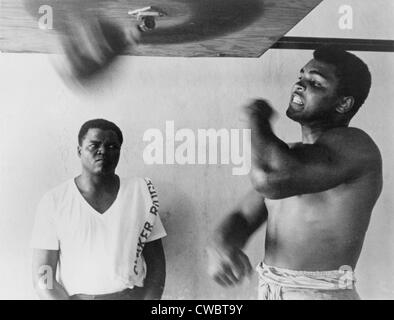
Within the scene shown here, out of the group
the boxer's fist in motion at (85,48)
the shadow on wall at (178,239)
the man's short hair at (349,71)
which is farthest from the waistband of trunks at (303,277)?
the boxer's fist in motion at (85,48)

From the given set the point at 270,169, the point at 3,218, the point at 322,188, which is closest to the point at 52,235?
the point at 3,218

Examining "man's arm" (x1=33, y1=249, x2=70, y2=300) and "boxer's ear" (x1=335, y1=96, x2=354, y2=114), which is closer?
"man's arm" (x1=33, y1=249, x2=70, y2=300)

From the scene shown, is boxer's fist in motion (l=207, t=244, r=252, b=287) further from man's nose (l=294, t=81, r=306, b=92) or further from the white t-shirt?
man's nose (l=294, t=81, r=306, b=92)

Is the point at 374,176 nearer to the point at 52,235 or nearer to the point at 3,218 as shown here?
the point at 52,235

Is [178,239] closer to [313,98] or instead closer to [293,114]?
[293,114]

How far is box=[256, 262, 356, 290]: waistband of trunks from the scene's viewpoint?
108 inches

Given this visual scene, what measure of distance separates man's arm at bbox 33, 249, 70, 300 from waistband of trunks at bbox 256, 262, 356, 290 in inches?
35.1

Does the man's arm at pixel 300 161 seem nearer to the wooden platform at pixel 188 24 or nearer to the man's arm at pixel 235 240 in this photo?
the man's arm at pixel 235 240

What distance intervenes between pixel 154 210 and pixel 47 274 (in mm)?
546

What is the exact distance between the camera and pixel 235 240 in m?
2.76

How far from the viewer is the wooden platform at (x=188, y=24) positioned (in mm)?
2693

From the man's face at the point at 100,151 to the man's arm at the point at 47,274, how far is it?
1.34ft

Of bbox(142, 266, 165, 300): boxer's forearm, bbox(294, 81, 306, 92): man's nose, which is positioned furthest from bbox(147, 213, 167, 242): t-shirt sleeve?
bbox(294, 81, 306, 92): man's nose
